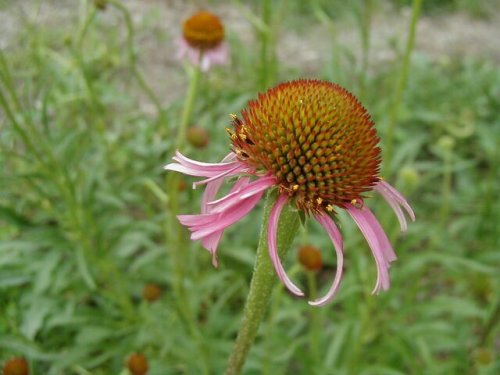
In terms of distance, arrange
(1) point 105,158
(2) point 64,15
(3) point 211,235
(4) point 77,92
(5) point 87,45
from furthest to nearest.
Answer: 1. (2) point 64,15
2. (5) point 87,45
3. (4) point 77,92
4. (1) point 105,158
5. (3) point 211,235

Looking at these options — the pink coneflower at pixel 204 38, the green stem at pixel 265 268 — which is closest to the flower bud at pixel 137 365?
the green stem at pixel 265 268

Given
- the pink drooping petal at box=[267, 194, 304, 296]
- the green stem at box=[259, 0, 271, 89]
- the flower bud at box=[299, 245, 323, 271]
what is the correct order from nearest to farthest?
1. the pink drooping petal at box=[267, 194, 304, 296]
2. the flower bud at box=[299, 245, 323, 271]
3. the green stem at box=[259, 0, 271, 89]

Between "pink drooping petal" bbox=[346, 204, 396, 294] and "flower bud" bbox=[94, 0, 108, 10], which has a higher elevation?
"flower bud" bbox=[94, 0, 108, 10]

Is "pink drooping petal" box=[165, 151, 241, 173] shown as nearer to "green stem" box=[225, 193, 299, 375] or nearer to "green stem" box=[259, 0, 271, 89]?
"green stem" box=[225, 193, 299, 375]

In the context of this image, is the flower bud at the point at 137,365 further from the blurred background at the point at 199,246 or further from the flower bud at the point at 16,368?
the flower bud at the point at 16,368

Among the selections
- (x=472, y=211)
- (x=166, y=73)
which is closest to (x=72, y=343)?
(x=472, y=211)

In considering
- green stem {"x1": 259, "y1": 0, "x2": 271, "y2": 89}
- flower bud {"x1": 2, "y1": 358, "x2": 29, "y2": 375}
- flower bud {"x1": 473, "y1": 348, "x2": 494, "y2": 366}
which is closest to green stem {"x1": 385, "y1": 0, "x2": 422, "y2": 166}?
green stem {"x1": 259, "y1": 0, "x2": 271, "y2": 89}

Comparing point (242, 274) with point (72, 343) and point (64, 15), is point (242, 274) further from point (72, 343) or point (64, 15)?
point (64, 15)

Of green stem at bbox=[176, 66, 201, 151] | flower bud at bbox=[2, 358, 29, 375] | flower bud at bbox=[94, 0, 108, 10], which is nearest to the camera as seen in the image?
flower bud at bbox=[2, 358, 29, 375]
